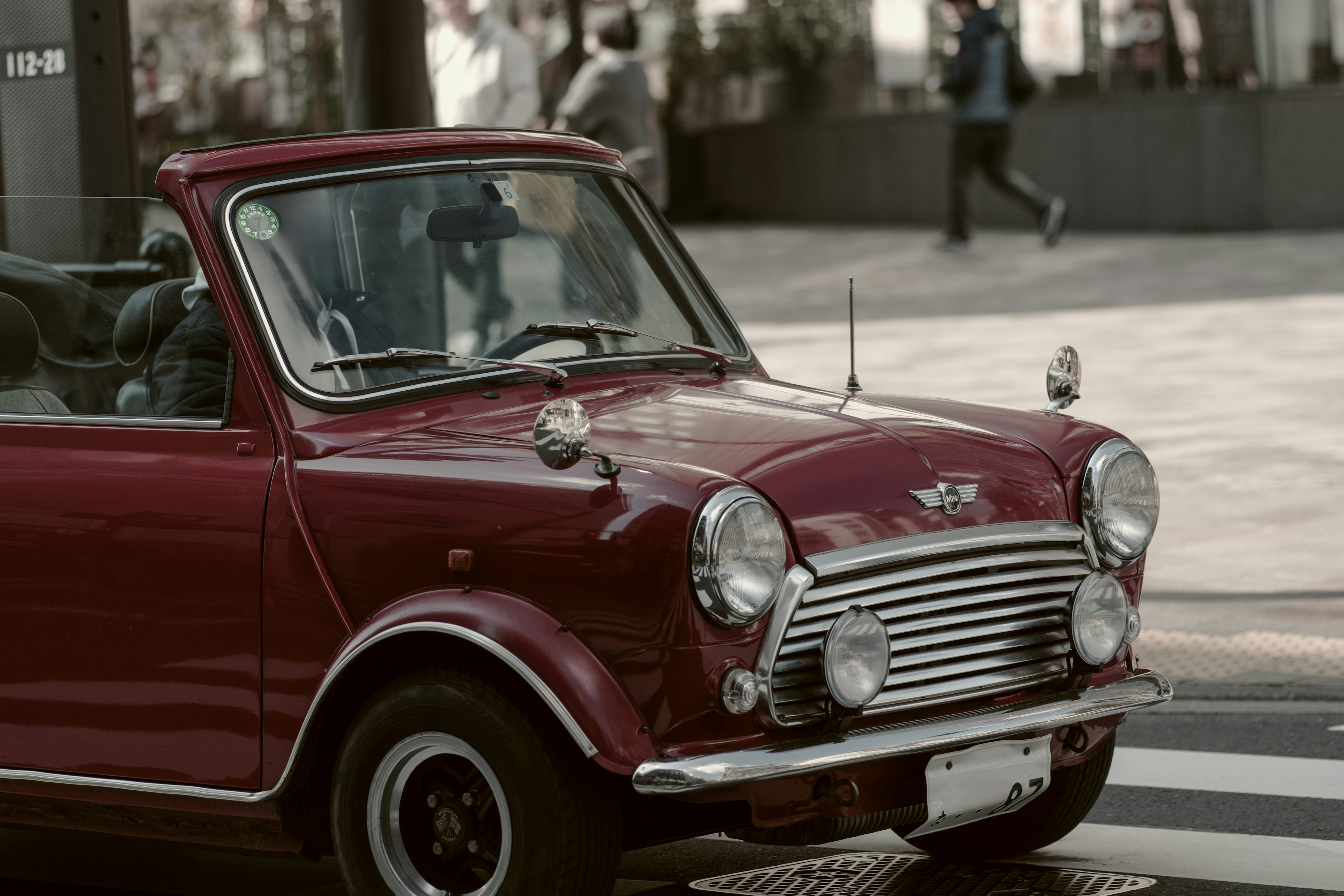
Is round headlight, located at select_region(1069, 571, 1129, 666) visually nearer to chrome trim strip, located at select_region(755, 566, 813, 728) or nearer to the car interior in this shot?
chrome trim strip, located at select_region(755, 566, 813, 728)

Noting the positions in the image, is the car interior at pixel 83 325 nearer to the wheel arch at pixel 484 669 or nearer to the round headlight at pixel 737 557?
the wheel arch at pixel 484 669

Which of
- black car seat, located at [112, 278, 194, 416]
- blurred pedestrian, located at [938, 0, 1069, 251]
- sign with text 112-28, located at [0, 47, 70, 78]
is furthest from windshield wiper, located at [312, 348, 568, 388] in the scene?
blurred pedestrian, located at [938, 0, 1069, 251]

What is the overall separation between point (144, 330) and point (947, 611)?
6.87ft

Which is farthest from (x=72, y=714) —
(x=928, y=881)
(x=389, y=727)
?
(x=928, y=881)

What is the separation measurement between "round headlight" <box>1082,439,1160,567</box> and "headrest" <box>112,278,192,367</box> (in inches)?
82.4

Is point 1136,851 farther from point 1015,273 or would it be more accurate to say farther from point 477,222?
point 1015,273

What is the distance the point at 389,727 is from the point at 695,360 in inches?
56.2

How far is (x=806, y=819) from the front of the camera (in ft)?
13.6

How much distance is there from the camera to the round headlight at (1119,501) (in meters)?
4.64

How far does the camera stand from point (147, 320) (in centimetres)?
519

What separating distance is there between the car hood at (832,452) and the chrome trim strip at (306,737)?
449 millimetres

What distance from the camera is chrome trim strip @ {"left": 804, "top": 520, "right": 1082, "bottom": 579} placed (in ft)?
13.5

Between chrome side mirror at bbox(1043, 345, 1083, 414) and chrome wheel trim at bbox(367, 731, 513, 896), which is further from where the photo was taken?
chrome side mirror at bbox(1043, 345, 1083, 414)

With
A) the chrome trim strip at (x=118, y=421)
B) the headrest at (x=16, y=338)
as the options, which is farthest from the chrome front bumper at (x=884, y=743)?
the headrest at (x=16, y=338)
